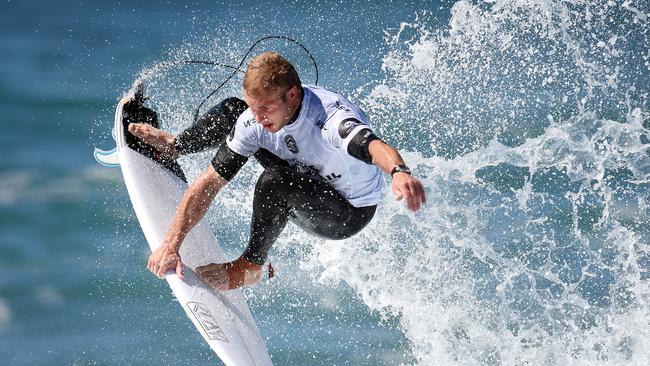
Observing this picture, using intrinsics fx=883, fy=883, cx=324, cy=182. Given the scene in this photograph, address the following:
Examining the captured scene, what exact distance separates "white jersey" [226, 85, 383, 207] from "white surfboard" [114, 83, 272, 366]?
1062 millimetres

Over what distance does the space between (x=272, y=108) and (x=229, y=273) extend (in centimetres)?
153

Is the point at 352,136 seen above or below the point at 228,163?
above

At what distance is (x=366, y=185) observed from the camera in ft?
18.9

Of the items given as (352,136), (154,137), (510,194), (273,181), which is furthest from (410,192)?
(510,194)

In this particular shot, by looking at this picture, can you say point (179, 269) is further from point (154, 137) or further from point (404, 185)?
point (404, 185)

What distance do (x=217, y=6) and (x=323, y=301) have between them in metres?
5.60

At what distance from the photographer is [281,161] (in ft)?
18.6

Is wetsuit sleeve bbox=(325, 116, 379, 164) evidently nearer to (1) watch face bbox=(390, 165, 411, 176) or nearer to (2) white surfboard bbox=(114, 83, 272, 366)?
(1) watch face bbox=(390, 165, 411, 176)

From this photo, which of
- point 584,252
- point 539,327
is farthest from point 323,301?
point 584,252

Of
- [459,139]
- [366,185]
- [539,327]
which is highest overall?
[459,139]

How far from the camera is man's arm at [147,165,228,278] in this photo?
555cm

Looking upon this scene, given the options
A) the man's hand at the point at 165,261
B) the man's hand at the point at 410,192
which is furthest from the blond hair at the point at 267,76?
the man's hand at the point at 165,261

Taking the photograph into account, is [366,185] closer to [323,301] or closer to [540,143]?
[323,301]

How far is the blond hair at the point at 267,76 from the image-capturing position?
16.2ft
